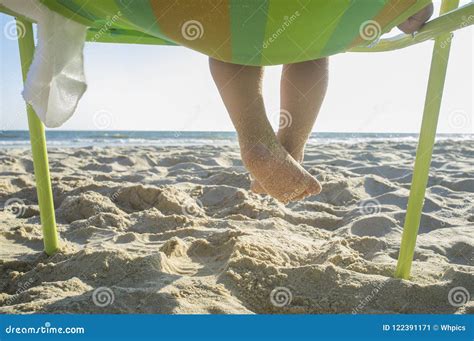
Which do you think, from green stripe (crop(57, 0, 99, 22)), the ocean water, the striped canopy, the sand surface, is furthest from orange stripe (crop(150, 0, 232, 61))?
the ocean water

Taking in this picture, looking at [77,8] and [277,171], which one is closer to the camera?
[77,8]

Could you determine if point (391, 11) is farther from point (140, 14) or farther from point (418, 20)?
point (140, 14)

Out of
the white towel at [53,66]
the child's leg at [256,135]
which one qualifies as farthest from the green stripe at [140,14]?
the child's leg at [256,135]

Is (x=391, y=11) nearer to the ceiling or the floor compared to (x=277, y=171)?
nearer to the ceiling

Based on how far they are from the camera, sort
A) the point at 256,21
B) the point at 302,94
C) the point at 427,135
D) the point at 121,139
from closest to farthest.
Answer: the point at 256,21
the point at 427,135
the point at 302,94
the point at 121,139

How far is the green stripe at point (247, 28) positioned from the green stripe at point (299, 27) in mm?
12

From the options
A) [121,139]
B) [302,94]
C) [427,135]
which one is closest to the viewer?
[427,135]

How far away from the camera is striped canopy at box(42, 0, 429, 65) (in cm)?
69

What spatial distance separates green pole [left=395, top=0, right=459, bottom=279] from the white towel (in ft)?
2.49

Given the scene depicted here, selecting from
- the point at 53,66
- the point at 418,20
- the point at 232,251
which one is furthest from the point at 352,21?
the point at 232,251

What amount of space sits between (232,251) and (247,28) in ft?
2.06

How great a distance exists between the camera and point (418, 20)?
953mm

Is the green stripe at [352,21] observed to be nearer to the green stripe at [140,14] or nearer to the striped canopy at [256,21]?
the striped canopy at [256,21]

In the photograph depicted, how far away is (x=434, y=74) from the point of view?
937mm
